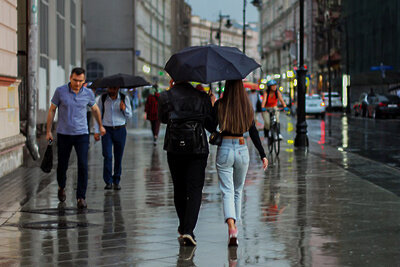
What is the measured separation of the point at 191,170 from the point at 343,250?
1.56 m

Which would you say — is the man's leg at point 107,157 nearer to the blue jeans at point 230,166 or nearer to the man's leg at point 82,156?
the man's leg at point 82,156

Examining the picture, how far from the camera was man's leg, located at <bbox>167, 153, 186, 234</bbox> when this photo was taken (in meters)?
8.03

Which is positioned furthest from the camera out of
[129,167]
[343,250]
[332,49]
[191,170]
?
[332,49]

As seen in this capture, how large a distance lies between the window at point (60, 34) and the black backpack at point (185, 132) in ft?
72.0

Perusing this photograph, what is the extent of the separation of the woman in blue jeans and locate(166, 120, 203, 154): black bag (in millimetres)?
233

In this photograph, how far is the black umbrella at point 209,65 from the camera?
775 cm

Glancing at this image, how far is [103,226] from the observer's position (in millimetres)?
9133

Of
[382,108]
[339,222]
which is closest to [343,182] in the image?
[339,222]

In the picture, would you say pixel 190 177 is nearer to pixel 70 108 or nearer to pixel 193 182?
pixel 193 182

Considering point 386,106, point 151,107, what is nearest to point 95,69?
point 386,106

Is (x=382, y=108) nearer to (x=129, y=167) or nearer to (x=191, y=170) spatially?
(x=129, y=167)

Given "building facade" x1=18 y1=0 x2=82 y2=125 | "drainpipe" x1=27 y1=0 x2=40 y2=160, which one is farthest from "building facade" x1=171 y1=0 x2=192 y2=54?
"drainpipe" x1=27 y1=0 x2=40 y2=160

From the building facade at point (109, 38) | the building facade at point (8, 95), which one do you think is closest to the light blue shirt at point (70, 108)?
the building facade at point (8, 95)

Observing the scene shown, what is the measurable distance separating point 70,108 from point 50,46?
16457 millimetres
